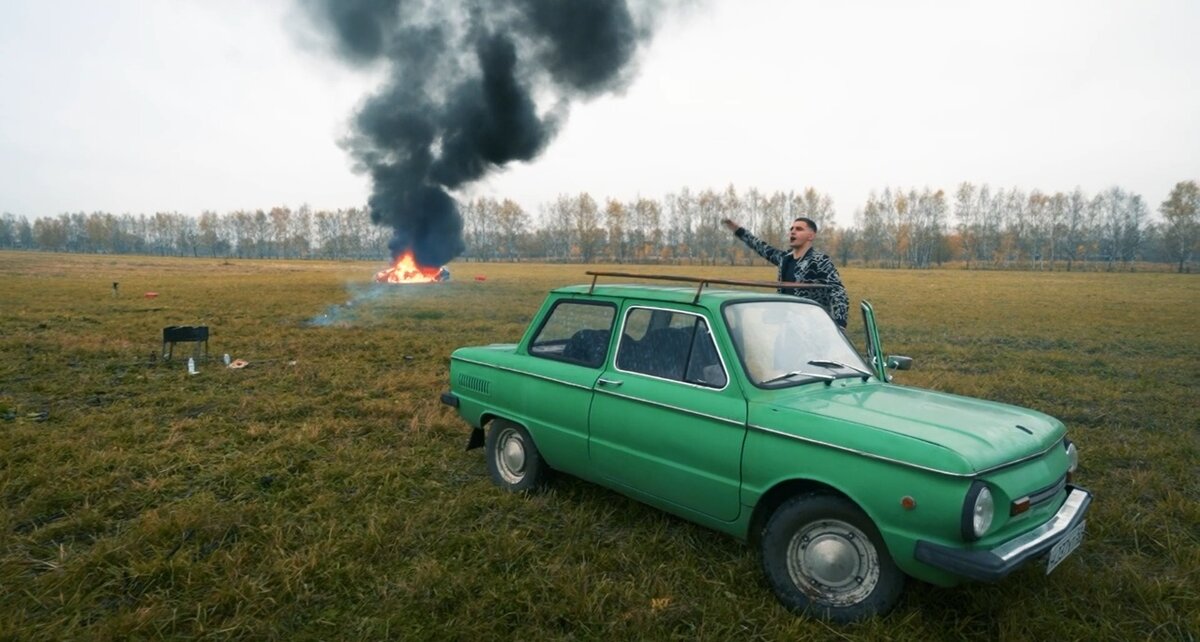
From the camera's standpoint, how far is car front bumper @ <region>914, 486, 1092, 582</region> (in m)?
2.61

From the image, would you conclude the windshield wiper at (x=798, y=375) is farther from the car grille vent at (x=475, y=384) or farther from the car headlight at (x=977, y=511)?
the car grille vent at (x=475, y=384)

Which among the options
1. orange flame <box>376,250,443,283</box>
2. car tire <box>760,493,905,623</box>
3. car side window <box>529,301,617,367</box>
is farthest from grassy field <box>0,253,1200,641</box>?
orange flame <box>376,250,443,283</box>

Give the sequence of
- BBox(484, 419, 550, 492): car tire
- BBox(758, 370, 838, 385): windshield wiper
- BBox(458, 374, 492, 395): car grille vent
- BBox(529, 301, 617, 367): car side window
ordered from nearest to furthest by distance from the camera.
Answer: BBox(758, 370, 838, 385): windshield wiper < BBox(529, 301, 617, 367): car side window < BBox(484, 419, 550, 492): car tire < BBox(458, 374, 492, 395): car grille vent

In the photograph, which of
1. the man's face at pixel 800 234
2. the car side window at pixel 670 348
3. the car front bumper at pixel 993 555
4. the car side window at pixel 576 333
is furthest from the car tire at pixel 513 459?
the man's face at pixel 800 234

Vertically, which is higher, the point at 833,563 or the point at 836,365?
the point at 836,365

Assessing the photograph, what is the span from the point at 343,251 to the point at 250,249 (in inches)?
1026

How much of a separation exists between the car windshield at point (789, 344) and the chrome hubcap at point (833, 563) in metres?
0.84

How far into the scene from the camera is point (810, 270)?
5.45 meters

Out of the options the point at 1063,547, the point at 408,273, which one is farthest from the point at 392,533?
the point at 408,273

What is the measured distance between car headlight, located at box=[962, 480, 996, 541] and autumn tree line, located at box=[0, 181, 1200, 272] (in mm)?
77029

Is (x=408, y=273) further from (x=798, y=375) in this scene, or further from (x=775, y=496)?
(x=775, y=496)

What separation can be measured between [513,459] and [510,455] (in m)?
0.05

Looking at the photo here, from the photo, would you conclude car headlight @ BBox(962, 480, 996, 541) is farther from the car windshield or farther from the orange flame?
the orange flame

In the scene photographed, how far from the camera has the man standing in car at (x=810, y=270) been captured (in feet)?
17.0
